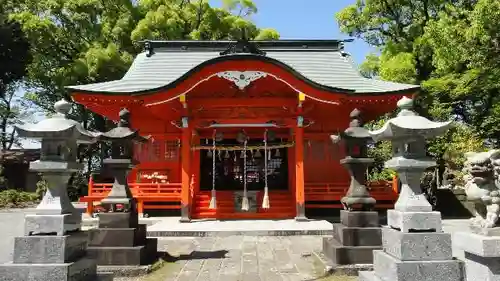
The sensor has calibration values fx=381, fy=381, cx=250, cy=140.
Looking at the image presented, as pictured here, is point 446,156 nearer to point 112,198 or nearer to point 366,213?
point 366,213

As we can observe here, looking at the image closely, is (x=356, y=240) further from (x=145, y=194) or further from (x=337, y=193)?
(x=145, y=194)

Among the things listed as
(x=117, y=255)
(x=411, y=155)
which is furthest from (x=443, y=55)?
(x=117, y=255)

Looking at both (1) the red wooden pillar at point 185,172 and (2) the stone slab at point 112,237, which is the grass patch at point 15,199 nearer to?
(1) the red wooden pillar at point 185,172

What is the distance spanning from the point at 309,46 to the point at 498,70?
7561 mm

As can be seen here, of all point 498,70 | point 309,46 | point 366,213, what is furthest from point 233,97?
point 498,70

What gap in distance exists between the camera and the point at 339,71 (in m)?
15.8

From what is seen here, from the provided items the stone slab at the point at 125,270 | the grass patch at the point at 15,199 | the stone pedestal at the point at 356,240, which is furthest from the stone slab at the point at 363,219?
the grass patch at the point at 15,199

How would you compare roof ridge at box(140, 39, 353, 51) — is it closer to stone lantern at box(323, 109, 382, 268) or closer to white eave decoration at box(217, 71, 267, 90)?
white eave decoration at box(217, 71, 267, 90)

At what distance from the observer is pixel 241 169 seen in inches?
618

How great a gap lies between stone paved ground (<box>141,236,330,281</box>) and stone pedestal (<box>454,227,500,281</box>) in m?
2.72

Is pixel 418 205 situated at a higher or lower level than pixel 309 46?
lower

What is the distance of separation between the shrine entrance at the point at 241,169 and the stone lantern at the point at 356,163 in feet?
23.9

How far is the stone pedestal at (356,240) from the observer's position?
673 centimetres

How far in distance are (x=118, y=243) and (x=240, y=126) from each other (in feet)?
24.1
